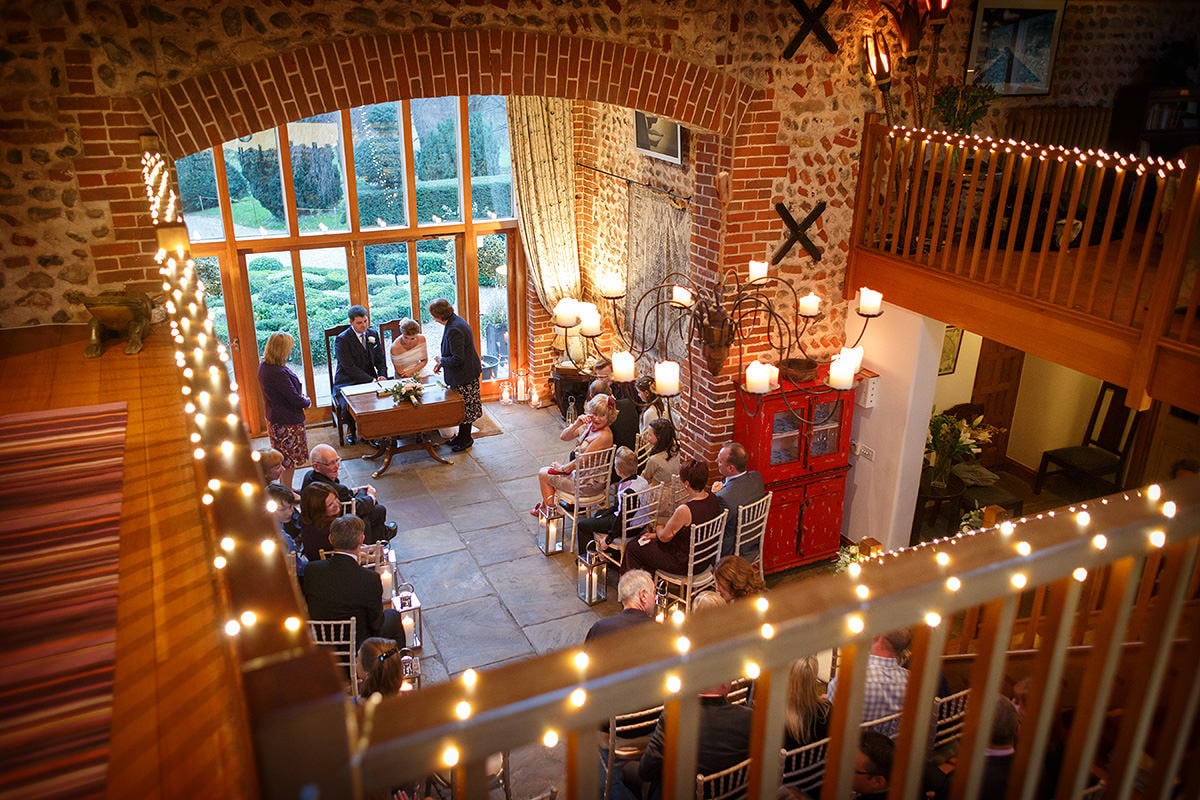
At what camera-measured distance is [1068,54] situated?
7.38m

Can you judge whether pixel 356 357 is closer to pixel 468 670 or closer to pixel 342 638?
pixel 342 638

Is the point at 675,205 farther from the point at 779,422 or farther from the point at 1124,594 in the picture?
the point at 1124,594

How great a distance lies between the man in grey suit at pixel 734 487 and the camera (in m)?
5.70

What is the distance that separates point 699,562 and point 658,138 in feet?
12.2

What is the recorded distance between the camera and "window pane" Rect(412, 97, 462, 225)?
28.7 ft

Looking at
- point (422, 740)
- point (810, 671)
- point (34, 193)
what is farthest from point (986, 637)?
point (34, 193)

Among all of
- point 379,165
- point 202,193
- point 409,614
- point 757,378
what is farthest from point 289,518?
point 379,165

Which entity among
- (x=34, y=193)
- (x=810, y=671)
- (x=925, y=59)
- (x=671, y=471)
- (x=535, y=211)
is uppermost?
(x=925, y=59)

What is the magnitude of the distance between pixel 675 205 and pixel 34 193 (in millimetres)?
4748

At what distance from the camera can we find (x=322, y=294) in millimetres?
8953

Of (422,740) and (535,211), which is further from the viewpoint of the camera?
(535,211)

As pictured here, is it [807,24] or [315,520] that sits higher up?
[807,24]

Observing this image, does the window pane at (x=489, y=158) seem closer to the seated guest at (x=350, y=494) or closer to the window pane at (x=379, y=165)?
the window pane at (x=379, y=165)

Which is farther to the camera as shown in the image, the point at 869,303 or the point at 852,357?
the point at 869,303
